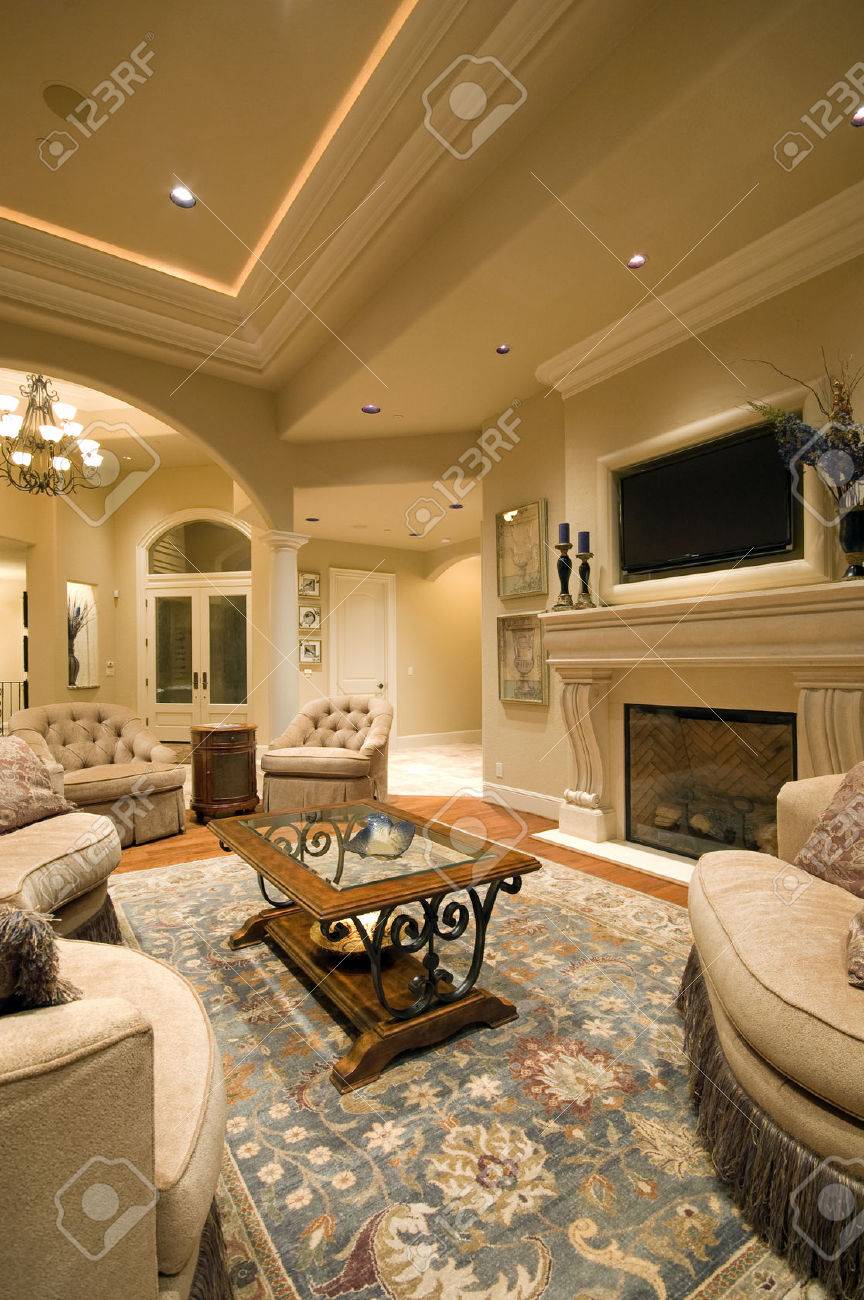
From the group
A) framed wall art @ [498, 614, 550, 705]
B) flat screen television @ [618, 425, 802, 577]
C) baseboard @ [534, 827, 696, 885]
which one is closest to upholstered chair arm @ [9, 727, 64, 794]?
baseboard @ [534, 827, 696, 885]

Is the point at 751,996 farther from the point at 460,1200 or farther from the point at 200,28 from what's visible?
the point at 200,28

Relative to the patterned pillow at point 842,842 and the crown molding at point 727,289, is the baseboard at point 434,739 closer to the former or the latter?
the crown molding at point 727,289

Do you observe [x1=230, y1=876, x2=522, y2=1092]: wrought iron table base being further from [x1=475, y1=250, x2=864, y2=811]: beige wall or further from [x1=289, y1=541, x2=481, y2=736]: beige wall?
[x1=289, y1=541, x2=481, y2=736]: beige wall

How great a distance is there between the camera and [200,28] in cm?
234

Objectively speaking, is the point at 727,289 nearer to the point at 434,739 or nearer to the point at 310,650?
the point at 310,650

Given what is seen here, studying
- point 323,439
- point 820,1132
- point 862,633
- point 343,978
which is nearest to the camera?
point 820,1132

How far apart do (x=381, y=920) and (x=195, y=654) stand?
6767mm

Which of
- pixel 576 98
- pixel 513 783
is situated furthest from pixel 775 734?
pixel 576 98

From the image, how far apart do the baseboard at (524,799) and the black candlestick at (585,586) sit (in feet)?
4.53

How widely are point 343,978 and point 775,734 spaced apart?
233 centimetres

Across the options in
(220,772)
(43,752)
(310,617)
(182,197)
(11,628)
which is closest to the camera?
(182,197)

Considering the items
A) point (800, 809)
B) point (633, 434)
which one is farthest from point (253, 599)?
point (800, 809)

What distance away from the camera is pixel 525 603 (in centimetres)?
469

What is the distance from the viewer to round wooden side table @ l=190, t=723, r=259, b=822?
454 cm
